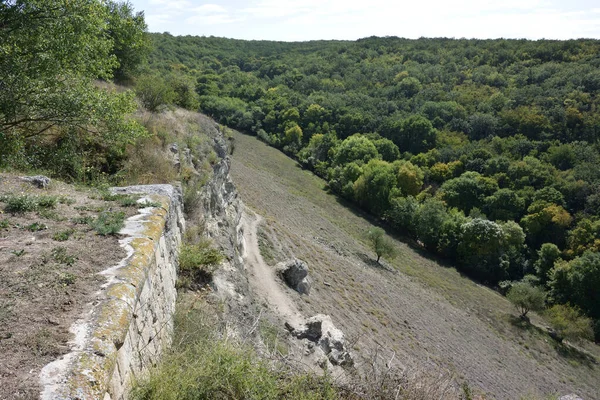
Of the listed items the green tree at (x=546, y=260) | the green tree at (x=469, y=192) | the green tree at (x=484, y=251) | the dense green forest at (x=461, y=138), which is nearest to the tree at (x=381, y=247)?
the dense green forest at (x=461, y=138)

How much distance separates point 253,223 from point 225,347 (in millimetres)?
20275

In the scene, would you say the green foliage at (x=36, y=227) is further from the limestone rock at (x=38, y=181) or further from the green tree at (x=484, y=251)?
the green tree at (x=484, y=251)

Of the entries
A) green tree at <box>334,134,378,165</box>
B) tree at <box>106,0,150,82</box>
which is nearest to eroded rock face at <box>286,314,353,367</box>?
tree at <box>106,0,150,82</box>

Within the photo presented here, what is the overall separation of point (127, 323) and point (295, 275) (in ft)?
49.2

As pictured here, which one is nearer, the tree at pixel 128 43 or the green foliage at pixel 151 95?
the green foliage at pixel 151 95

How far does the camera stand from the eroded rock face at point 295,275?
18.6 meters

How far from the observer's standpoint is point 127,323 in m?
4.04

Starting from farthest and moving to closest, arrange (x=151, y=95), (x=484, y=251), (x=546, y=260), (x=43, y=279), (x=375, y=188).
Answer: (x=375, y=188) < (x=546, y=260) < (x=484, y=251) < (x=151, y=95) < (x=43, y=279)

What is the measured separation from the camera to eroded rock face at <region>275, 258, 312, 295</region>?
1861 centimetres

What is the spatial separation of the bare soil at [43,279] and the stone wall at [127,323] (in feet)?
0.44

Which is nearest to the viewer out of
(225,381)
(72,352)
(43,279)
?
(72,352)

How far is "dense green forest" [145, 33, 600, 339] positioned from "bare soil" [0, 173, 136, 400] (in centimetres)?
1266

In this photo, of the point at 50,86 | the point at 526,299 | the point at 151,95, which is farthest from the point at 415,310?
the point at 50,86

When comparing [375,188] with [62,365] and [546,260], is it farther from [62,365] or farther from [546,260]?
[62,365]
